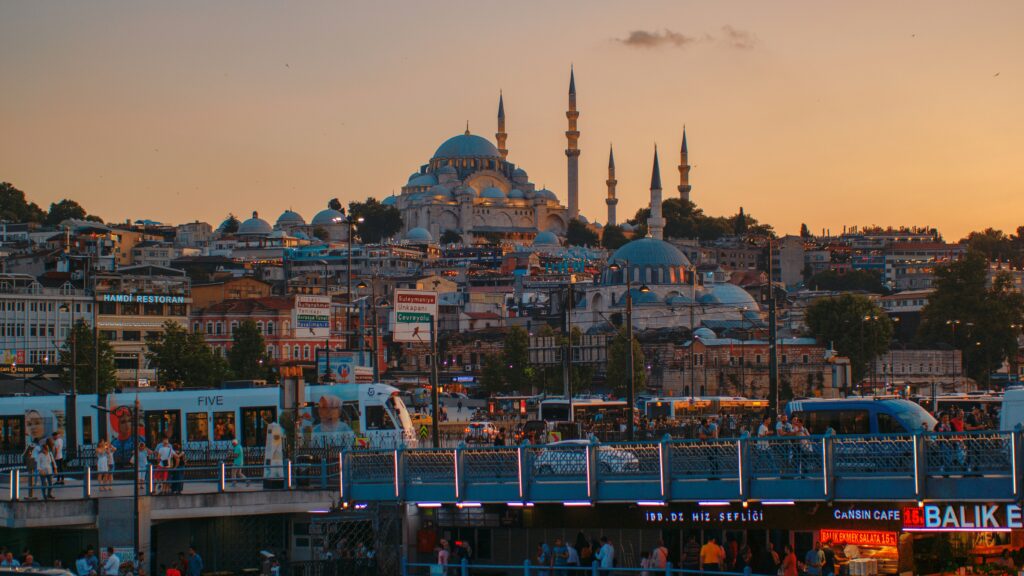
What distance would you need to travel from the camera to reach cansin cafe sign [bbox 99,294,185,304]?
80.9 metres

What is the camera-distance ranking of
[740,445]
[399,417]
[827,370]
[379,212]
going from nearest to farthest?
[740,445] → [399,417] → [827,370] → [379,212]

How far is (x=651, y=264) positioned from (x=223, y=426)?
89.4 m

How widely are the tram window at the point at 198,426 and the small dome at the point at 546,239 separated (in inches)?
5685

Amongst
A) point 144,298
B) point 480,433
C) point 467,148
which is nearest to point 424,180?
point 467,148

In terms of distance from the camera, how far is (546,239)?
178 meters

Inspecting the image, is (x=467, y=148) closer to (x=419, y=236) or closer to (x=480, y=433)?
(x=419, y=236)

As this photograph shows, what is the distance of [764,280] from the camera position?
159125 mm

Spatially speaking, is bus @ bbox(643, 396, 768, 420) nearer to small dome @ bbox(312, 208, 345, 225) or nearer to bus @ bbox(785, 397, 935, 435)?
bus @ bbox(785, 397, 935, 435)

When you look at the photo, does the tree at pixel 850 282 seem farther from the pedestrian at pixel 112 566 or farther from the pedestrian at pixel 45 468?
the pedestrian at pixel 112 566

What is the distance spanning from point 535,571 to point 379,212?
15970cm

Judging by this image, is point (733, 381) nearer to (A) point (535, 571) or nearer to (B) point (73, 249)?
(B) point (73, 249)

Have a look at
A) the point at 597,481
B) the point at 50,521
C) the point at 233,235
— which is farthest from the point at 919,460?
the point at 233,235

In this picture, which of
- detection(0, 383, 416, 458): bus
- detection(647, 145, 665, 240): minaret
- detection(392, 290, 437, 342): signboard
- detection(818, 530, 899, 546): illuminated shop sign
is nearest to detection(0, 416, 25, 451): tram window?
detection(0, 383, 416, 458): bus

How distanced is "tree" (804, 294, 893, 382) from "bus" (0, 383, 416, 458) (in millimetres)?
62464
